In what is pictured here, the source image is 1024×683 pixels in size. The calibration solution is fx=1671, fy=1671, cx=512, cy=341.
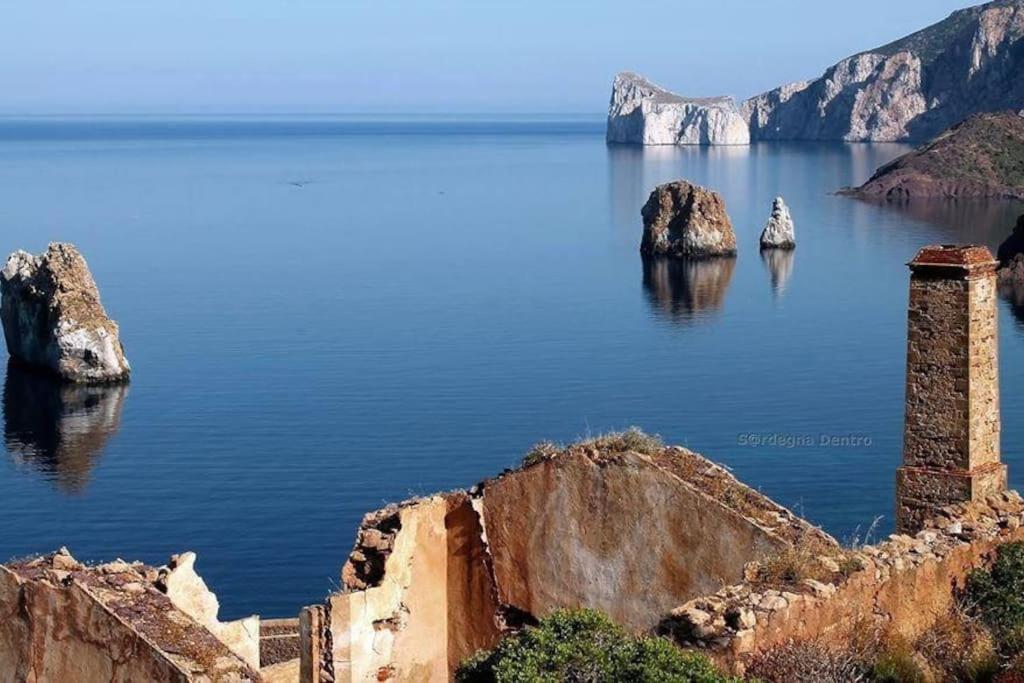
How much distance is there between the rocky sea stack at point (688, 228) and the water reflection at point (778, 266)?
2.95 metres

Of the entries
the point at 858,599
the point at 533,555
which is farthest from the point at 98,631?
the point at 858,599

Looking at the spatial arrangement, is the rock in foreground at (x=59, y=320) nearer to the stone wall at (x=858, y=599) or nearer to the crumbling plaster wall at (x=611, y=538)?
the crumbling plaster wall at (x=611, y=538)

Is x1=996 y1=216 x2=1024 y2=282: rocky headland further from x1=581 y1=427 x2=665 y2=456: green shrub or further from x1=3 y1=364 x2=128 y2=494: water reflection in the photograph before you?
x1=581 y1=427 x2=665 y2=456: green shrub

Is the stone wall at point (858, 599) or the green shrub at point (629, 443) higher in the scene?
the green shrub at point (629, 443)

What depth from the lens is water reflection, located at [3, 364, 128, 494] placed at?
171 feet

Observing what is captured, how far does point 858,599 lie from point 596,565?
3904mm

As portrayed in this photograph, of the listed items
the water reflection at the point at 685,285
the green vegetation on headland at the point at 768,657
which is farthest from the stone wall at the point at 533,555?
the water reflection at the point at 685,285

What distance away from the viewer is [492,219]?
124688 mm

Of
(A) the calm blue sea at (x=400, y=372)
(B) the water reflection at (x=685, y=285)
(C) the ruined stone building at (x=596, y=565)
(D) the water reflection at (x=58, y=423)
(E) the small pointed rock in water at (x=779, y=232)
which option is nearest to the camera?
(C) the ruined stone building at (x=596, y=565)

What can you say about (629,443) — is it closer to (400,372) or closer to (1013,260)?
(400,372)

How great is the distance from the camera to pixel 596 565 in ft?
50.8

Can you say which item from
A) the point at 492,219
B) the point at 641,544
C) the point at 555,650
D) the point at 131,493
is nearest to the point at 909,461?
the point at 641,544

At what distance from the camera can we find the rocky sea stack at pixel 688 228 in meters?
109

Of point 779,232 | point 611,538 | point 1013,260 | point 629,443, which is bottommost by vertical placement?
point 1013,260
